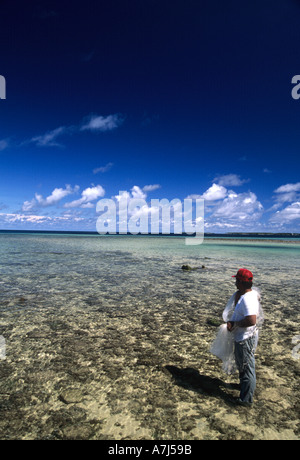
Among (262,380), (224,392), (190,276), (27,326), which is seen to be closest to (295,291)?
(190,276)

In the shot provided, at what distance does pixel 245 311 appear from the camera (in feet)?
12.5

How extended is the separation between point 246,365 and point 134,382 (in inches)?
86.4

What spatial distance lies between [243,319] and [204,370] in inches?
84.5

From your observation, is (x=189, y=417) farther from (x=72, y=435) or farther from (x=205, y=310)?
(x=205, y=310)

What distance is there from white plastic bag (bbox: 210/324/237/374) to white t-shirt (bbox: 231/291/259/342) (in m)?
0.18

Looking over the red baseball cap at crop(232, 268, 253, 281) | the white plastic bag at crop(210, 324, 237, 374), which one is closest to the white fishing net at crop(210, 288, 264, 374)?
the white plastic bag at crop(210, 324, 237, 374)

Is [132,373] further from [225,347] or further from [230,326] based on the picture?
[230,326]

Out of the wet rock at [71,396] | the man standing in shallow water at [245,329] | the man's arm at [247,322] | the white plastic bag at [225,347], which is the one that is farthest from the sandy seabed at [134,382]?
the man's arm at [247,322]

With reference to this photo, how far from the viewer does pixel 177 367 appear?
530 cm

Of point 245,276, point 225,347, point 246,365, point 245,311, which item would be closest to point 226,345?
point 225,347

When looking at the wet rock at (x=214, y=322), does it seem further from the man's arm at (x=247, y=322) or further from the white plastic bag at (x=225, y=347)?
the man's arm at (x=247, y=322)

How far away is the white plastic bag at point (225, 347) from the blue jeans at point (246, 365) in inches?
4.7

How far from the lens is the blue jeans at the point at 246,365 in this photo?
13.1 feet

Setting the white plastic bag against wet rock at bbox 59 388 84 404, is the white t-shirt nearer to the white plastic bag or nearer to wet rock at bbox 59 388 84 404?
the white plastic bag
